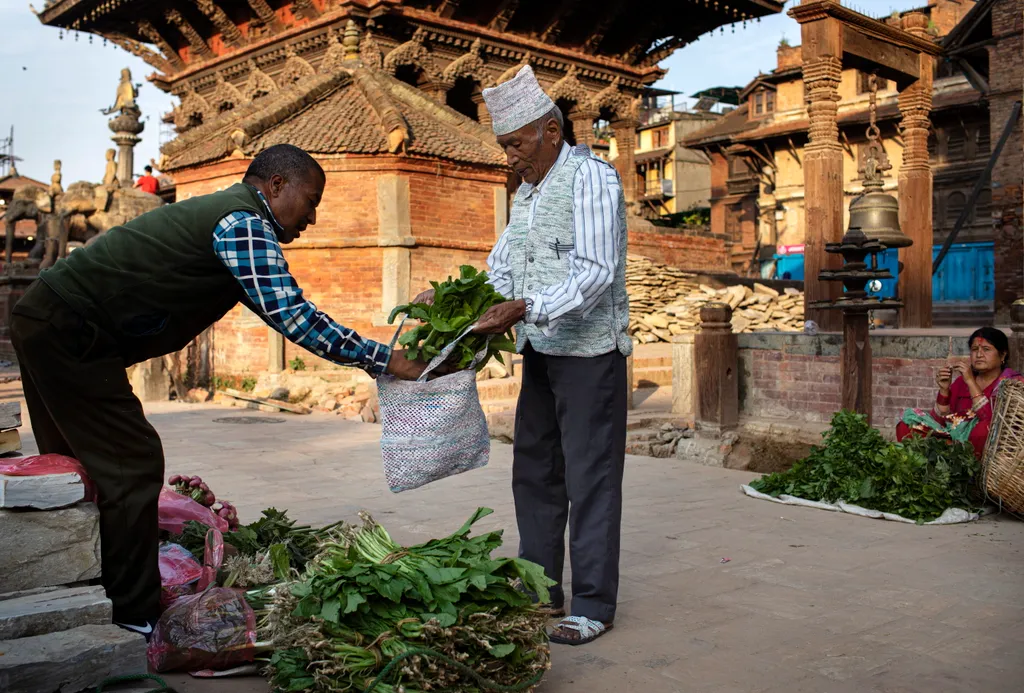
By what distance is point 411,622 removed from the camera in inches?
115

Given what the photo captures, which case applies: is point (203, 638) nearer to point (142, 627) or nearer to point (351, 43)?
point (142, 627)

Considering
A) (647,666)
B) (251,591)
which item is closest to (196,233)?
(251,591)

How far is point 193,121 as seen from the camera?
95.1 feet

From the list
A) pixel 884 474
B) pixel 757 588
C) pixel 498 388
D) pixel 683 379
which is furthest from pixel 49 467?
pixel 498 388

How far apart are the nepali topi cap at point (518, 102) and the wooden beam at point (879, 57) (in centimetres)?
769

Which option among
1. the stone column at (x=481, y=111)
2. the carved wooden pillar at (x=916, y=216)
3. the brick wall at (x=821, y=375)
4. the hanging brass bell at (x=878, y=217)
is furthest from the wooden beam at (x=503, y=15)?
the brick wall at (x=821, y=375)

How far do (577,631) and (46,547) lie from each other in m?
1.91

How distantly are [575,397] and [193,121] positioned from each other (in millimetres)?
27944

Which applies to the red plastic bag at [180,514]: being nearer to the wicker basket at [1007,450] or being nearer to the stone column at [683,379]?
the wicker basket at [1007,450]

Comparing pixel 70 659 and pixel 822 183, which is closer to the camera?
pixel 70 659

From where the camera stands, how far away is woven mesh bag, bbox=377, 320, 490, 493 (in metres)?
3.54

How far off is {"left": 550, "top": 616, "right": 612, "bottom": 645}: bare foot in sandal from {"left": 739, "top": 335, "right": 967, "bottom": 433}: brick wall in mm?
5737

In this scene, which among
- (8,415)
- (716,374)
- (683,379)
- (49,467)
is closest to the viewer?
(49,467)

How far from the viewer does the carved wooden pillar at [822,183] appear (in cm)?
1022
